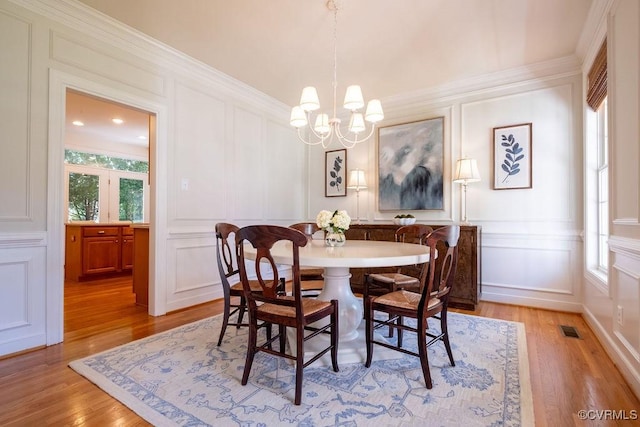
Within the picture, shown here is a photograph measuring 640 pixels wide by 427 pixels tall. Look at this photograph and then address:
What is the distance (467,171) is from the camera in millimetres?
3523

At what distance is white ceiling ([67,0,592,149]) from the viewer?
2.50 meters

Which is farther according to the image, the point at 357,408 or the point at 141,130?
the point at 141,130

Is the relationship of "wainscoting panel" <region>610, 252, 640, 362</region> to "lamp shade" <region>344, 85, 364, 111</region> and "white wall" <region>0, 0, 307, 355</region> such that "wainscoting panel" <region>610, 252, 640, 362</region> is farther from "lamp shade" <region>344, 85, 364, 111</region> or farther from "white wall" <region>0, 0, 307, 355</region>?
"white wall" <region>0, 0, 307, 355</region>

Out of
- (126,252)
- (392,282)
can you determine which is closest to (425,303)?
(392,282)

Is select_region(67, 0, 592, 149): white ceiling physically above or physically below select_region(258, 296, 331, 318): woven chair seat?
above

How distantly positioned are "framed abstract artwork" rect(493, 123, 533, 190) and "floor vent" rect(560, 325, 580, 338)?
1.48 m

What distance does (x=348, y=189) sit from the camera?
15.8 ft

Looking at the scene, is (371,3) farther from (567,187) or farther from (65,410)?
(65,410)

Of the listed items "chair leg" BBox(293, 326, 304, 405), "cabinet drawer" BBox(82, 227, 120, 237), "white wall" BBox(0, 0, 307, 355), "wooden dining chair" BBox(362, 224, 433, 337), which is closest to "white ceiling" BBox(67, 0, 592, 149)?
"white wall" BBox(0, 0, 307, 355)

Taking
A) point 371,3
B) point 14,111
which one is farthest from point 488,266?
point 14,111

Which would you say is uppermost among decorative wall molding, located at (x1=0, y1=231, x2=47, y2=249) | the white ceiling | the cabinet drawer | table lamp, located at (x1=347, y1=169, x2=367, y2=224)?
the white ceiling

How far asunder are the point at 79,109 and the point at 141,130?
1.13m

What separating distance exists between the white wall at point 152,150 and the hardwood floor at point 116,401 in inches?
11.8

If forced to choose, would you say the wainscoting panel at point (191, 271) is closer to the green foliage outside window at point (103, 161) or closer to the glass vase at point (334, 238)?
the glass vase at point (334, 238)
